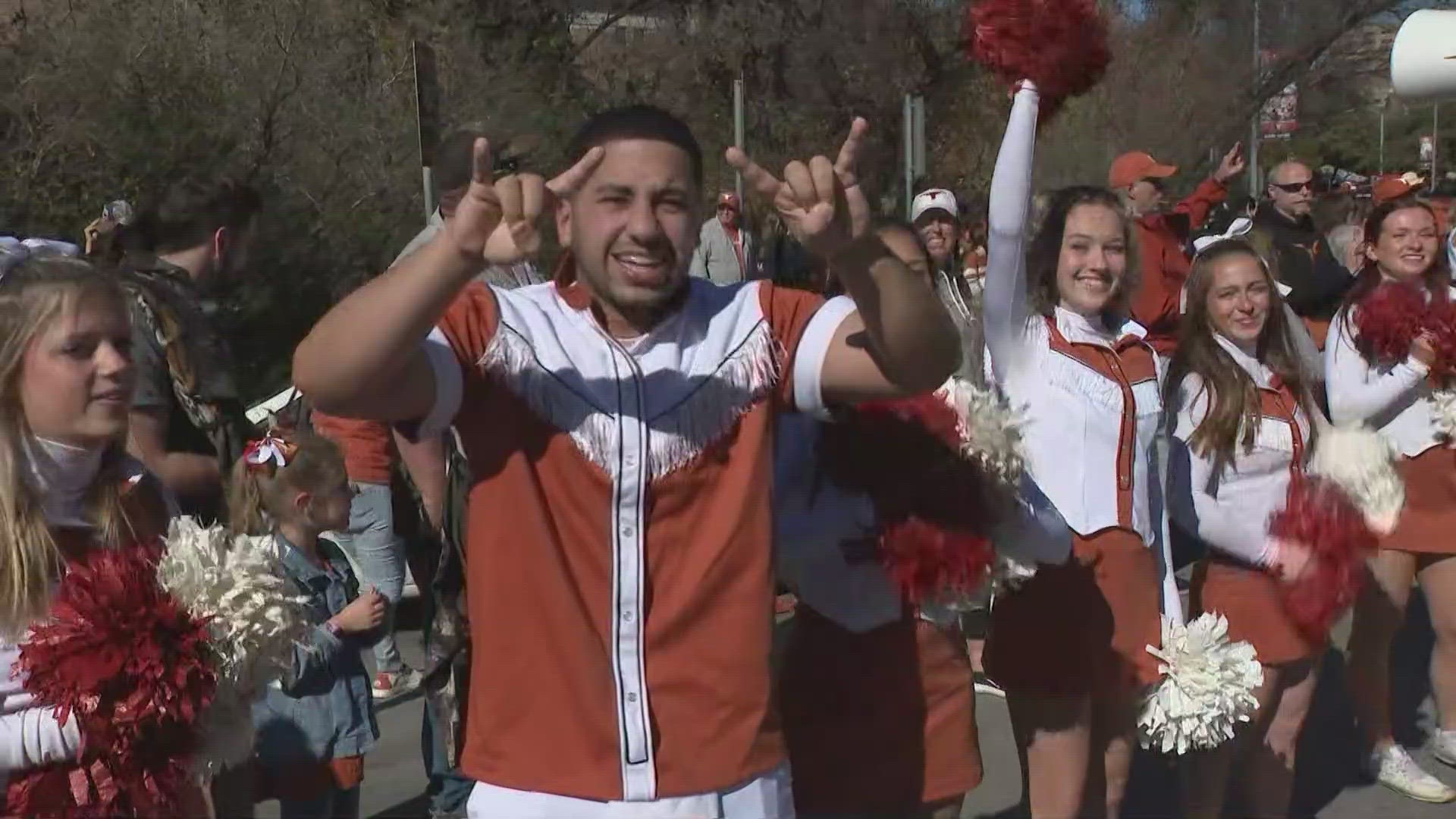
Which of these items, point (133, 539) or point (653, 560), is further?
point (133, 539)

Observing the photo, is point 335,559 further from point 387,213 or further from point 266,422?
point 387,213

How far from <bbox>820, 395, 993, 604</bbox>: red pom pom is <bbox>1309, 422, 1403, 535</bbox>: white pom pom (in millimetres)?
1368

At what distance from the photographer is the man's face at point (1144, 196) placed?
26.9 feet

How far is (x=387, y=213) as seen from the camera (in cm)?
1173

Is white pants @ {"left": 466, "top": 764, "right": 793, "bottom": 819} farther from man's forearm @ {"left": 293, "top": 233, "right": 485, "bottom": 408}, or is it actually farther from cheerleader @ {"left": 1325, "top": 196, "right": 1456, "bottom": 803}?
cheerleader @ {"left": 1325, "top": 196, "right": 1456, "bottom": 803}

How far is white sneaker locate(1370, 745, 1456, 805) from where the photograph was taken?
5277mm

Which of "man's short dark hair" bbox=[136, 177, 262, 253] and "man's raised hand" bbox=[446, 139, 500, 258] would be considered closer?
"man's raised hand" bbox=[446, 139, 500, 258]

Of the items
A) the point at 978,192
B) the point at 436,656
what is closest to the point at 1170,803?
the point at 436,656

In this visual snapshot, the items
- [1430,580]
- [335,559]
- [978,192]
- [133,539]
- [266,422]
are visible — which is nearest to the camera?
[133,539]

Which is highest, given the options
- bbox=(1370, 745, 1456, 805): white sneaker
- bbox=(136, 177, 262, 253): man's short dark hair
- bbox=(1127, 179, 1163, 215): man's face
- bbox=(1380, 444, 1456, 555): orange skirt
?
bbox=(1127, 179, 1163, 215): man's face

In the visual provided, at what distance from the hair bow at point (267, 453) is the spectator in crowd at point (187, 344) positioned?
3 centimetres

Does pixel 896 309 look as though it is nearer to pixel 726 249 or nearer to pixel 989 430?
pixel 989 430

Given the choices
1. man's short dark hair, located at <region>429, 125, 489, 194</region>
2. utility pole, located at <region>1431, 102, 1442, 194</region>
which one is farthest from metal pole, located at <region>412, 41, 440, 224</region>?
utility pole, located at <region>1431, 102, 1442, 194</region>

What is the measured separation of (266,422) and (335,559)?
1.33 m
